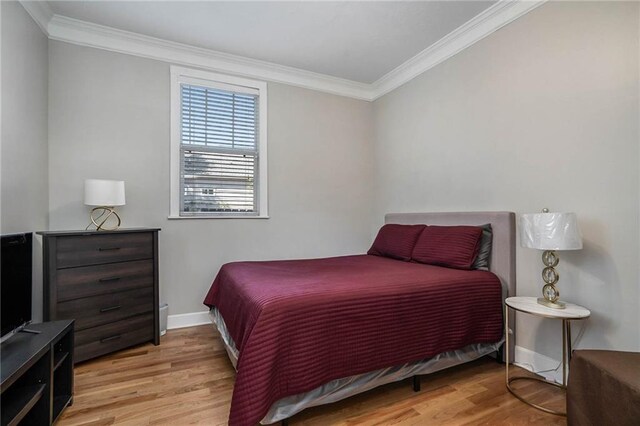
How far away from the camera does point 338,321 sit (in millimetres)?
1598

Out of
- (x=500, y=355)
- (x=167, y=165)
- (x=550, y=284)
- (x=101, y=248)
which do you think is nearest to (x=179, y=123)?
(x=167, y=165)

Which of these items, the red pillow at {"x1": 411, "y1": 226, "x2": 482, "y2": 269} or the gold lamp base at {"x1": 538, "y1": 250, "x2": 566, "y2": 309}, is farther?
the red pillow at {"x1": 411, "y1": 226, "x2": 482, "y2": 269}

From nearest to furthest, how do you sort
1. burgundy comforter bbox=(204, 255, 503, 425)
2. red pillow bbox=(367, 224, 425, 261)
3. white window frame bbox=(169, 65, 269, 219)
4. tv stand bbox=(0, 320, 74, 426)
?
tv stand bbox=(0, 320, 74, 426), burgundy comforter bbox=(204, 255, 503, 425), red pillow bbox=(367, 224, 425, 261), white window frame bbox=(169, 65, 269, 219)

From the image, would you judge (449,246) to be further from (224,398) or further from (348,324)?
(224,398)

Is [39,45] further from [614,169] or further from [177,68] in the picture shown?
[614,169]

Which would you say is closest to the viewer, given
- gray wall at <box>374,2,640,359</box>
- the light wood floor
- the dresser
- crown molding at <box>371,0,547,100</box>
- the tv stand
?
the tv stand

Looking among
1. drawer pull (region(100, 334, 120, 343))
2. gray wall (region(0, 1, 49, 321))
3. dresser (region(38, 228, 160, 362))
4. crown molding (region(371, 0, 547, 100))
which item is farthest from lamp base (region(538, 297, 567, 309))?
gray wall (region(0, 1, 49, 321))

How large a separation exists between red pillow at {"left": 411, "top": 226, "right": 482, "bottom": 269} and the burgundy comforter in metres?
0.14

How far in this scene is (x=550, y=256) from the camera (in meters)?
1.96

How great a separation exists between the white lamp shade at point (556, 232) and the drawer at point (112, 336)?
2.93 metres

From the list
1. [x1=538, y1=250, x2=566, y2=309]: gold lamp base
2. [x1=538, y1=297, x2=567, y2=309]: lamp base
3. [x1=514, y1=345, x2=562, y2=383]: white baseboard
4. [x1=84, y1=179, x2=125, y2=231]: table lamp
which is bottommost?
[x1=514, y1=345, x2=562, y2=383]: white baseboard

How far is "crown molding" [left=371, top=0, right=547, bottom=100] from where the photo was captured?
2334 millimetres

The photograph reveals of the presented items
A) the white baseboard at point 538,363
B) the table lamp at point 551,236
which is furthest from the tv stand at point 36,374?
the white baseboard at point 538,363

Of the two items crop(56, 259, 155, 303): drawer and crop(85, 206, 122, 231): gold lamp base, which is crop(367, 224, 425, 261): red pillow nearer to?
crop(56, 259, 155, 303): drawer
